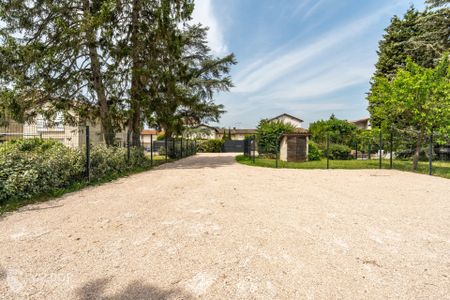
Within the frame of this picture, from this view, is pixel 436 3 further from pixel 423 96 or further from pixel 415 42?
pixel 423 96

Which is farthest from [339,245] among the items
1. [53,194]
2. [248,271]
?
[53,194]

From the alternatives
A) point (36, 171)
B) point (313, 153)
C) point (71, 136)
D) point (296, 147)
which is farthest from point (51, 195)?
point (313, 153)

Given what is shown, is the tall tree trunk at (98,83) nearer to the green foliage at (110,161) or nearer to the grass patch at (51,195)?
the green foliage at (110,161)

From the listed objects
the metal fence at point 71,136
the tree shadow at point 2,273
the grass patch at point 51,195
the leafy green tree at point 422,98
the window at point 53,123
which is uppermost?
the leafy green tree at point 422,98

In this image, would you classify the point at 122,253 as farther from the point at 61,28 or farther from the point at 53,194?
the point at 61,28

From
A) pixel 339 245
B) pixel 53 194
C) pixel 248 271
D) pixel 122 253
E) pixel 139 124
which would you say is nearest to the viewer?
pixel 248 271

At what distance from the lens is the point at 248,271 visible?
7.47ft

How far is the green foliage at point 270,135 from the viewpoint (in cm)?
1714

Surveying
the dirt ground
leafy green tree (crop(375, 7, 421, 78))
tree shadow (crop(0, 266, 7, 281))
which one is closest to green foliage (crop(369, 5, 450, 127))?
leafy green tree (crop(375, 7, 421, 78))

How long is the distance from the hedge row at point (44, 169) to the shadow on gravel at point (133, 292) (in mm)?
4298

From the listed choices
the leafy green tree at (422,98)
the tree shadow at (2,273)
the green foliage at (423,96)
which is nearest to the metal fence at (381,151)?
the leafy green tree at (422,98)

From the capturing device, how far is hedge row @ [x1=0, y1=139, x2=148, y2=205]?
4.91 m

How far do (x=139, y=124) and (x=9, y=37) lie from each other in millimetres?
5994

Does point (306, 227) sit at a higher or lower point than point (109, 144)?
lower
